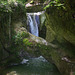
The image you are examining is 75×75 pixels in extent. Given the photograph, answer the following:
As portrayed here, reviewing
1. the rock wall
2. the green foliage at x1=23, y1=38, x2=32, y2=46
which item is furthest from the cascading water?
the green foliage at x1=23, y1=38, x2=32, y2=46

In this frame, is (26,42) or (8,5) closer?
(26,42)

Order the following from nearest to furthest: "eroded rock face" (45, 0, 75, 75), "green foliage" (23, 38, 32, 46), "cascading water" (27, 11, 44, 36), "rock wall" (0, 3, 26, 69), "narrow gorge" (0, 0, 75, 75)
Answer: "eroded rock face" (45, 0, 75, 75) < "narrow gorge" (0, 0, 75, 75) < "green foliage" (23, 38, 32, 46) < "rock wall" (0, 3, 26, 69) < "cascading water" (27, 11, 44, 36)

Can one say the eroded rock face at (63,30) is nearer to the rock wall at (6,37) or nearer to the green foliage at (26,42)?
the green foliage at (26,42)

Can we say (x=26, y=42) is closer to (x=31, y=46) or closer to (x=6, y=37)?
(x=31, y=46)

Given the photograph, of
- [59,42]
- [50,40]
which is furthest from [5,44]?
[59,42]

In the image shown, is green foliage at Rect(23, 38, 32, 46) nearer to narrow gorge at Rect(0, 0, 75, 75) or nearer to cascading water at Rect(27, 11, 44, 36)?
narrow gorge at Rect(0, 0, 75, 75)

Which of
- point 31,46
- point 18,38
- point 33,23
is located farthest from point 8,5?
point 33,23

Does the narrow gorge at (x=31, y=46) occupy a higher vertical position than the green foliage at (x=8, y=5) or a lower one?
lower

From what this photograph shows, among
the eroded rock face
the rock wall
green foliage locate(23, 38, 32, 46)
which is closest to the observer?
the eroded rock face

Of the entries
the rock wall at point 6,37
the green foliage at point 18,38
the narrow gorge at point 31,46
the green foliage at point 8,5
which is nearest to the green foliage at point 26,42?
the narrow gorge at point 31,46

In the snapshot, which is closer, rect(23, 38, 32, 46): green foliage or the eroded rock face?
the eroded rock face

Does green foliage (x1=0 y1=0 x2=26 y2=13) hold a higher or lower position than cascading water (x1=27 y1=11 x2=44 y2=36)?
higher

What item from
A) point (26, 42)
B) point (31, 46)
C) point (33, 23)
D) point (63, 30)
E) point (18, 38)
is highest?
point (63, 30)

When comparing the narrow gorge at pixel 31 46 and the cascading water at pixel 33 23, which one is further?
the cascading water at pixel 33 23
